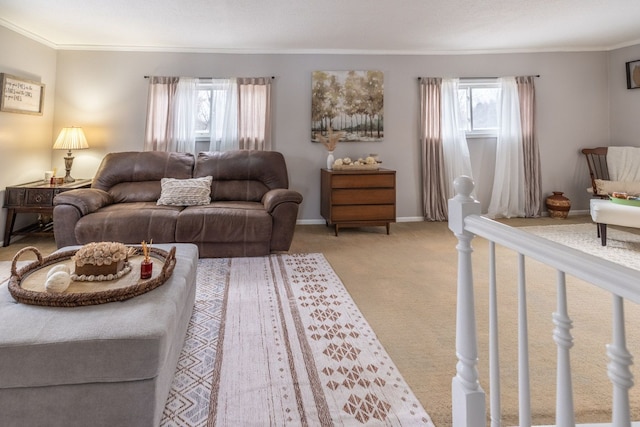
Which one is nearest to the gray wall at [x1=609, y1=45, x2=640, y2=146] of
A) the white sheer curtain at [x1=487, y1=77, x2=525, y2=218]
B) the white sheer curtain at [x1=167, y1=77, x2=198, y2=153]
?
the white sheer curtain at [x1=487, y1=77, x2=525, y2=218]

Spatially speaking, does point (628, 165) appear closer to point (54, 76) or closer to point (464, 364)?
point (464, 364)

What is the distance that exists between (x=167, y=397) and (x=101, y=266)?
67cm

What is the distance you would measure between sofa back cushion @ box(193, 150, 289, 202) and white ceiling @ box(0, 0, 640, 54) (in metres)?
1.40

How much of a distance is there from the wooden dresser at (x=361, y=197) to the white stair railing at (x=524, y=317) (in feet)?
10.4

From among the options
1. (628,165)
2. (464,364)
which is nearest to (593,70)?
(628,165)

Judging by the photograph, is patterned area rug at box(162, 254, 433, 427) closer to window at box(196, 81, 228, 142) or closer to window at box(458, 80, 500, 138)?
window at box(196, 81, 228, 142)

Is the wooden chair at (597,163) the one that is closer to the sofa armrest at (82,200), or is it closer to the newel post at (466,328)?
the newel post at (466,328)

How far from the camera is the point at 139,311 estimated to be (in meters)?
1.37

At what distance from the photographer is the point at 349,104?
193 inches

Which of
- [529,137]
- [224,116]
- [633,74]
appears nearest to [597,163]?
[529,137]

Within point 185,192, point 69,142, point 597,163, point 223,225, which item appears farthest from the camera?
point 597,163

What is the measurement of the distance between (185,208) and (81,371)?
2510 mm

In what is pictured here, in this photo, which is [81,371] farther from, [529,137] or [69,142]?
[529,137]

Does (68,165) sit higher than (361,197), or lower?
higher
